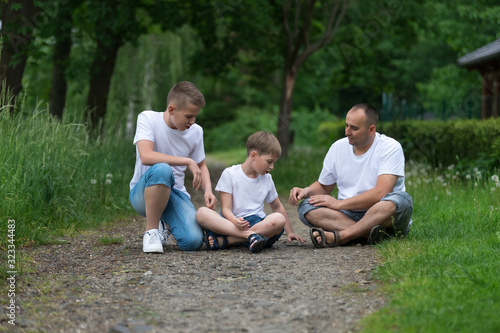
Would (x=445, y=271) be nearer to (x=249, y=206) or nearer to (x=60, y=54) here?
(x=249, y=206)

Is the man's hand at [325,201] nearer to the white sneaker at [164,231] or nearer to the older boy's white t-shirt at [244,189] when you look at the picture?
the older boy's white t-shirt at [244,189]

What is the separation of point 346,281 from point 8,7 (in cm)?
841

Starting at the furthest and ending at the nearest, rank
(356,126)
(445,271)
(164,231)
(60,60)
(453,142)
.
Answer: (60,60), (453,142), (164,231), (356,126), (445,271)

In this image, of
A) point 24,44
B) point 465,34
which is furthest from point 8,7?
point 465,34

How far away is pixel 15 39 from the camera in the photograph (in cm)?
1058

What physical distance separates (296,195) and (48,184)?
2452 mm

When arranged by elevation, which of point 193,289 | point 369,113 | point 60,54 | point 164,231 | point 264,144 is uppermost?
point 60,54

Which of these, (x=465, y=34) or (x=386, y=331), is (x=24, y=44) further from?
(x=465, y=34)

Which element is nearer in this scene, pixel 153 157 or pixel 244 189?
pixel 153 157

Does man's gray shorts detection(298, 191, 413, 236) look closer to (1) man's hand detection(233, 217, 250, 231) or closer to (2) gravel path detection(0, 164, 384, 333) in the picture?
(2) gravel path detection(0, 164, 384, 333)

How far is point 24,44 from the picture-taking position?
10703 mm

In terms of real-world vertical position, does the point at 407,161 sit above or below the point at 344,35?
below

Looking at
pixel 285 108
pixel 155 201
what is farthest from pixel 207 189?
pixel 285 108

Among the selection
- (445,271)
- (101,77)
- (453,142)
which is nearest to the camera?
(445,271)
